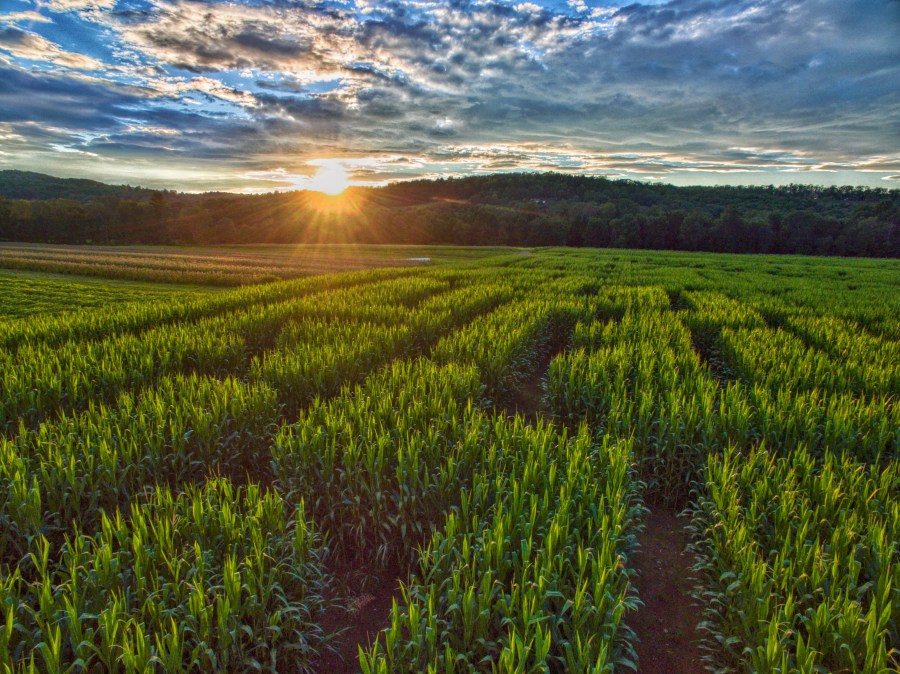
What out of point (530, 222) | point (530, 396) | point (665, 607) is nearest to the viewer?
point (665, 607)

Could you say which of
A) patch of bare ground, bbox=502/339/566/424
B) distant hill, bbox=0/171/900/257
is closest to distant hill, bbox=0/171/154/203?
distant hill, bbox=0/171/900/257

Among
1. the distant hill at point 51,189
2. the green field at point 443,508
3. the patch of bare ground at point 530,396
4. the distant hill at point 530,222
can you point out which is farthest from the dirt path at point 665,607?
the distant hill at point 51,189

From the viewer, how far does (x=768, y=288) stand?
16.9 metres

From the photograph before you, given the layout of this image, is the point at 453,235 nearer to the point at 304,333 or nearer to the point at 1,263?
the point at 1,263

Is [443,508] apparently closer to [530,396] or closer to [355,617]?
[355,617]

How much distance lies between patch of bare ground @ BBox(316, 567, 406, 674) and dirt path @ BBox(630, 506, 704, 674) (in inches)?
74.8

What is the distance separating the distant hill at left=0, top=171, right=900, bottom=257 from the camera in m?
68.9

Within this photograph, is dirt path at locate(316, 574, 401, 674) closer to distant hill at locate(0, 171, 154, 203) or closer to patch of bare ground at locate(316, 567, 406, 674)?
patch of bare ground at locate(316, 567, 406, 674)

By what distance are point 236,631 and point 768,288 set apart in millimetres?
19770

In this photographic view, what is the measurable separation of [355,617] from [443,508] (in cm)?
103

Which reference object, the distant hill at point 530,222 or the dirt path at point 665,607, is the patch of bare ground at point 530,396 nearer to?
the dirt path at point 665,607

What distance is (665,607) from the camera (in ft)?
12.0

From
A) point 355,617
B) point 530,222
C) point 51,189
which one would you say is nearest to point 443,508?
point 355,617

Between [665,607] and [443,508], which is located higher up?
[443,508]
